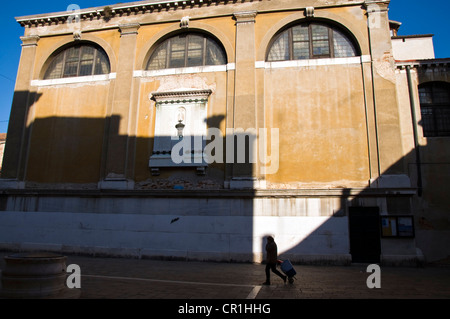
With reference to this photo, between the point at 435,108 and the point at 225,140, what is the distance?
9.22 m

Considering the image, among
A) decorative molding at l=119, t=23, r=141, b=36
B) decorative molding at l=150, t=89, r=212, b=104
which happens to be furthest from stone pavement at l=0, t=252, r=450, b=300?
decorative molding at l=119, t=23, r=141, b=36

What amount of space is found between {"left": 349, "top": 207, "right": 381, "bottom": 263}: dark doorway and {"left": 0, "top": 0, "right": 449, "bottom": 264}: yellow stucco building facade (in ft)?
0.13

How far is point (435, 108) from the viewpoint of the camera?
14.4 meters

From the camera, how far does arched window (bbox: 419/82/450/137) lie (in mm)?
14133

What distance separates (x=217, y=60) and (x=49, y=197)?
1028 cm

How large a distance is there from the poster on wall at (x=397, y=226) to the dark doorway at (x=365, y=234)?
25cm

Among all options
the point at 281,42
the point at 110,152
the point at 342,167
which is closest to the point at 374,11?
the point at 281,42

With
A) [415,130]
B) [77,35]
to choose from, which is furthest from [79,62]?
[415,130]

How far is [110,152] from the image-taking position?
50.6 feet

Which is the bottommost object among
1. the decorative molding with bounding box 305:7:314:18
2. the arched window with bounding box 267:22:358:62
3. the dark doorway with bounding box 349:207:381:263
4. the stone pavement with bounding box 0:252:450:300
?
the stone pavement with bounding box 0:252:450:300

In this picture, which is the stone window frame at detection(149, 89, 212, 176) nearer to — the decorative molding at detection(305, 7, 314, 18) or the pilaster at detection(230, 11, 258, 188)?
the pilaster at detection(230, 11, 258, 188)

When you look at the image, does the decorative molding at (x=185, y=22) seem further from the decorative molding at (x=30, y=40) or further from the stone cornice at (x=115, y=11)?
the decorative molding at (x=30, y=40)

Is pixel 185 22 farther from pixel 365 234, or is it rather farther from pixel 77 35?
pixel 365 234

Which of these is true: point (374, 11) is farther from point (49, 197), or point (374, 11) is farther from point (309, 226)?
point (49, 197)
